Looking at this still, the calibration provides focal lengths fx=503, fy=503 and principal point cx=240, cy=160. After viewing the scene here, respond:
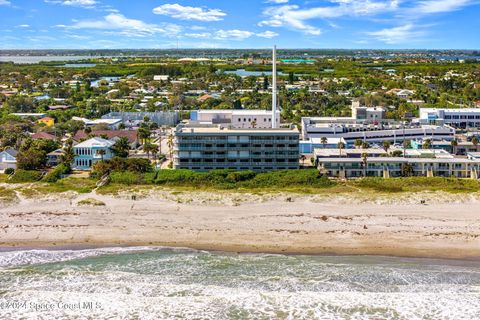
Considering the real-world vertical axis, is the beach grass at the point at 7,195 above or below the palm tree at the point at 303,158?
below

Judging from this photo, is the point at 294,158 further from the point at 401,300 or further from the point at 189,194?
the point at 401,300

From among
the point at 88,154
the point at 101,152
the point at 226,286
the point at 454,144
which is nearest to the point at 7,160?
the point at 88,154

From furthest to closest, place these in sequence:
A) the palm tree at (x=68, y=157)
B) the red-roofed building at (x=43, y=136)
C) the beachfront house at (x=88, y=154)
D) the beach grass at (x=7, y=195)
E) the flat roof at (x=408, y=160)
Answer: the red-roofed building at (x=43, y=136) < the beachfront house at (x=88, y=154) < the palm tree at (x=68, y=157) < the flat roof at (x=408, y=160) < the beach grass at (x=7, y=195)

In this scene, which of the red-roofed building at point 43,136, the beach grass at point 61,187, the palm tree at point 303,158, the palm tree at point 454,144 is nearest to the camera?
the beach grass at point 61,187

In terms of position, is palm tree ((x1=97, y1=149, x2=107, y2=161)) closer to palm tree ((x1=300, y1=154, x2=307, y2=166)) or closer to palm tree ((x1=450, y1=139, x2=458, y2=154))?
palm tree ((x1=300, y1=154, x2=307, y2=166))

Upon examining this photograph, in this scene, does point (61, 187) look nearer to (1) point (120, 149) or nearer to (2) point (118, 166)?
(2) point (118, 166)

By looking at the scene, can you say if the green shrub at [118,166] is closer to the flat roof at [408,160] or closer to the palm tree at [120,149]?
the palm tree at [120,149]

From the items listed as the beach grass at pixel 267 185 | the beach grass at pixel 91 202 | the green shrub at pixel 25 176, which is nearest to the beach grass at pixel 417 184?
the beach grass at pixel 267 185
